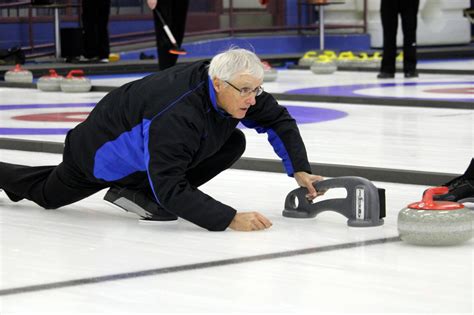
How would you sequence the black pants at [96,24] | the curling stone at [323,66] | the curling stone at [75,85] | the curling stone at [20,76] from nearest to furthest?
1. the curling stone at [75,85]
2. the curling stone at [20,76]
3. the curling stone at [323,66]
4. the black pants at [96,24]

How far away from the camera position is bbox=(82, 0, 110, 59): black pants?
12711 mm

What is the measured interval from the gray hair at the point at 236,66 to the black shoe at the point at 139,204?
51 centimetres

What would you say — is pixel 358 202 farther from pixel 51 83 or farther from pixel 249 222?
pixel 51 83

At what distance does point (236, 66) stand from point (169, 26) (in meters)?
6.06

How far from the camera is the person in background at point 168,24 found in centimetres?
934

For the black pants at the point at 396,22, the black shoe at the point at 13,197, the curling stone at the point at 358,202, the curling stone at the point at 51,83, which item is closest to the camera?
the curling stone at the point at 358,202

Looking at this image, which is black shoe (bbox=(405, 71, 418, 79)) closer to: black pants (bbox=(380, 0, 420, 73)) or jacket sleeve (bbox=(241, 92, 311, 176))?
black pants (bbox=(380, 0, 420, 73))

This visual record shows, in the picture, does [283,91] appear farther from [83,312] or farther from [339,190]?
[83,312]

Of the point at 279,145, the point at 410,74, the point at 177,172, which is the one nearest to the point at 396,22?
the point at 410,74

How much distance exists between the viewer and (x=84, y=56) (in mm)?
13172

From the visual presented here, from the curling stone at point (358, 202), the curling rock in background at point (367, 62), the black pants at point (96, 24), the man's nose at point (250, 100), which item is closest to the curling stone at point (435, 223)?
the curling stone at point (358, 202)

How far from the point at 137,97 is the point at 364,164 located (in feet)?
5.43

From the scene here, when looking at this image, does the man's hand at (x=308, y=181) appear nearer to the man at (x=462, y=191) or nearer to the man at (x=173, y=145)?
the man at (x=173, y=145)

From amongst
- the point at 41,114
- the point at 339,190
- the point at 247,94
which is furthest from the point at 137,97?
the point at 41,114
